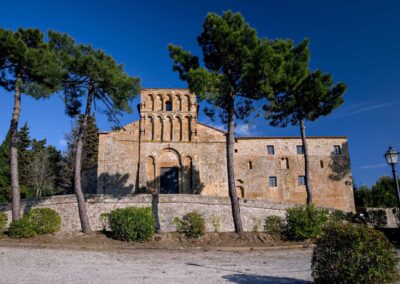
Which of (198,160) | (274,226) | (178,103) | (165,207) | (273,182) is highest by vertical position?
(178,103)

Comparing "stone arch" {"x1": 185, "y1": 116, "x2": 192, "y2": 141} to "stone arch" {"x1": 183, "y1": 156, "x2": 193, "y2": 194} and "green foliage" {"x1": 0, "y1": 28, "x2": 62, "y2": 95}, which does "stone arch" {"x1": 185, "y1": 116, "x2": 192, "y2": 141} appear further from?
"green foliage" {"x1": 0, "y1": 28, "x2": 62, "y2": 95}

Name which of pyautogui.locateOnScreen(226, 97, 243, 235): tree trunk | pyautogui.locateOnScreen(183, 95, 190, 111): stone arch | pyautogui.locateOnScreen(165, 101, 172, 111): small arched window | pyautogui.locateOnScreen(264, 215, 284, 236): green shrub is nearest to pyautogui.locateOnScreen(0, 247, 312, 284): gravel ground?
pyautogui.locateOnScreen(226, 97, 243, 235): tree trunk

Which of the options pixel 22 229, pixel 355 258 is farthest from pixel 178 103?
pixel 355 258

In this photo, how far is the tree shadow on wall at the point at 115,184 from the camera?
1144 inches

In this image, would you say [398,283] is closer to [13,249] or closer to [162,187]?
[13,249]

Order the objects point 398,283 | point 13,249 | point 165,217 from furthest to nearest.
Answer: point 165,217 → point 13,249 → point 398,283

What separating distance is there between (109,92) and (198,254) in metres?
10.2

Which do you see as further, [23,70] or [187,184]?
[187,184]

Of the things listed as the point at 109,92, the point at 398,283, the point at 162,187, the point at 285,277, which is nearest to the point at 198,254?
the point at 285,277

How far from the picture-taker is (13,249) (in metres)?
13.3

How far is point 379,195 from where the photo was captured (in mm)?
39688

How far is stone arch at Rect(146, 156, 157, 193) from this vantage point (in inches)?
1171

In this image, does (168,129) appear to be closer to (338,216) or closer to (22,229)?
(338,216)

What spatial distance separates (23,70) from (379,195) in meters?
39.9
